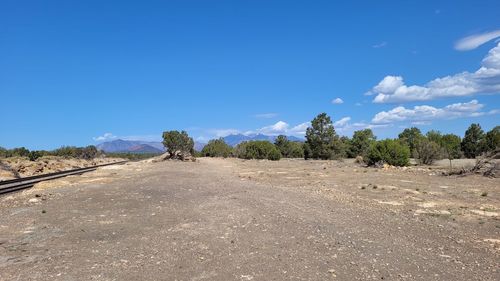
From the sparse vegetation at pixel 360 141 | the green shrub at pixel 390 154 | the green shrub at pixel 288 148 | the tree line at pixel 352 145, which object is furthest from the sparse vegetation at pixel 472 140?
the green shrub at pixel 390 154

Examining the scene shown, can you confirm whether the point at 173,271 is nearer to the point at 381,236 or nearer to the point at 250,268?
the point at 250,268

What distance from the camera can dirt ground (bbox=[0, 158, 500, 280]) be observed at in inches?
359

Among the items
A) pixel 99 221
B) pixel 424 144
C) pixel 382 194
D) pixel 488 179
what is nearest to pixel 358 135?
pixel 424 144

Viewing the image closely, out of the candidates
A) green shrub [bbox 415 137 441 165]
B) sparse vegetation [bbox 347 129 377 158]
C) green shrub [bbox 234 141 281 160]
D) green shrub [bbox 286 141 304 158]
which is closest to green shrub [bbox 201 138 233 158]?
green shrub [bbox 234 141 281 160]

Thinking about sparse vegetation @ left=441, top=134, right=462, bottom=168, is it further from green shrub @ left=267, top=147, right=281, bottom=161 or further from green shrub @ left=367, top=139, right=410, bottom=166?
green shrub @ left=367, top=139, right=410, bottom=166

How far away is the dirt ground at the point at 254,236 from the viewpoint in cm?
912

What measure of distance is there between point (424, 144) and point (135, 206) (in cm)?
Result: 4573

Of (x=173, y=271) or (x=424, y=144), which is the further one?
(x=424, y=144)

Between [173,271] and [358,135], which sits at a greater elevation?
[358,135]

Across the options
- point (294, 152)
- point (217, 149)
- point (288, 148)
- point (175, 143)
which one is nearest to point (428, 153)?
point (175, 143)

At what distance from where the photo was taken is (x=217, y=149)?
10456 cm

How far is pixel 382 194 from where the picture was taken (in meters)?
21.2

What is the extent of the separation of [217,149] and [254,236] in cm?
9274

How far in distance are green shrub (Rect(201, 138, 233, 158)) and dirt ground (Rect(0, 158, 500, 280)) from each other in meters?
81.8
